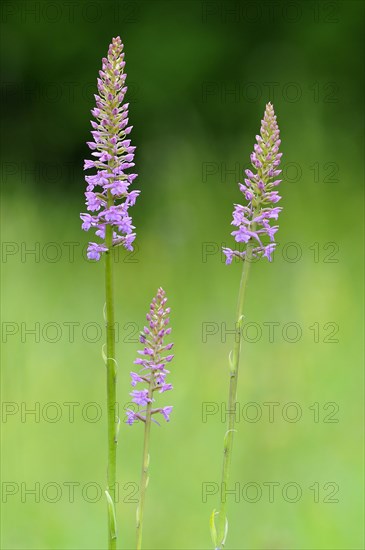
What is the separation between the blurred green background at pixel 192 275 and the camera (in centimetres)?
421

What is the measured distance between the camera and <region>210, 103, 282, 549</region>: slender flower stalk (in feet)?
7.28

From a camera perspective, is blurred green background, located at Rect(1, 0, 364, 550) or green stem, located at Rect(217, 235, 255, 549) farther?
blurred green background, located at Rect(1, 0, 364, 550)

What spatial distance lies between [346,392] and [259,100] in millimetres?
6762

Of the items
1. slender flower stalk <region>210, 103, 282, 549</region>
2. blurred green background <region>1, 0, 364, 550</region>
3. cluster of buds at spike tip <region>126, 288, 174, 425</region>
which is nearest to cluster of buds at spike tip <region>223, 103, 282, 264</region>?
slender flower stalk <region>210, 103, 282, 549</region>

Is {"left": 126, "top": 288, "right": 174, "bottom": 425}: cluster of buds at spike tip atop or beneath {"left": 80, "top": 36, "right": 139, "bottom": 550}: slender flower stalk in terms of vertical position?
beneath

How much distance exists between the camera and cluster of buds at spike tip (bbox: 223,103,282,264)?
2.22 metres

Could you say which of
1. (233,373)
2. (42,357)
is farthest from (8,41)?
(233,373)

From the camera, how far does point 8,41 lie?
11062mm

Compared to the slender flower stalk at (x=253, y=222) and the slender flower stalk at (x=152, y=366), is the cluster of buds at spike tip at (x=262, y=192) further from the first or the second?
the slender flower stalk at (x=152, y=366)

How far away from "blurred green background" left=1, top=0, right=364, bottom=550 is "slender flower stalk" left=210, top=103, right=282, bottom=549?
5.61ft

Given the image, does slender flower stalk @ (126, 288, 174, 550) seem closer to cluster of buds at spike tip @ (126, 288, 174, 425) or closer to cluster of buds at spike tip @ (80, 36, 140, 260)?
cluster of buds at spike tip @ (126, 288, 174, 425)

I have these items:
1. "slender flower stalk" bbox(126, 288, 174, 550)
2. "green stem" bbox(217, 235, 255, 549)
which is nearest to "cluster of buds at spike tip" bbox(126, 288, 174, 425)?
"slender flower stalk" bbox(126, 288, 174, 550)

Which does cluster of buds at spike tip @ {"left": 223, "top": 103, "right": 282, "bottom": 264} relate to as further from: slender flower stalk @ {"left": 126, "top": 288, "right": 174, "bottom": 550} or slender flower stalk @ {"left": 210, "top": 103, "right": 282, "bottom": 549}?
slender flower stalk @ {"left": 126, "top": 288, "right": 174, "bottom": 550}

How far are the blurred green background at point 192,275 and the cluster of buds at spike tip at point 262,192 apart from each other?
199 centimetres
